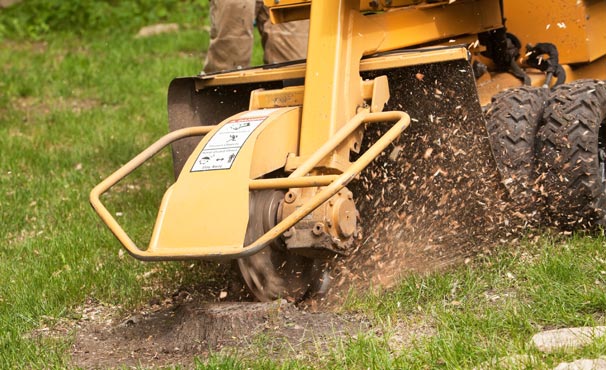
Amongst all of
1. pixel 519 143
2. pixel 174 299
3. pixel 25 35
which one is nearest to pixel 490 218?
pixel 519 143

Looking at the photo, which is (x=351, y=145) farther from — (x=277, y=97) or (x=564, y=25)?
(x=564, y=25)

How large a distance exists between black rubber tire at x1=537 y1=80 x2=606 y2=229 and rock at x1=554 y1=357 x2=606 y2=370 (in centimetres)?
139

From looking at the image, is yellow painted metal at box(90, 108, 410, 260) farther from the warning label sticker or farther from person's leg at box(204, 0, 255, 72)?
person's leg at box(204, 0, 255, 72)

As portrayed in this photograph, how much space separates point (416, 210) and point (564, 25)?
1717 millimetres

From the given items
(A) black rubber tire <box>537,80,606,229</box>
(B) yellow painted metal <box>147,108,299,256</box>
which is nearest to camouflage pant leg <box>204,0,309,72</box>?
(A) black rubber tire <box>537,80,606,229</box>

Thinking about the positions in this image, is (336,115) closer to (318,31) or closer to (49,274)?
(318,31)

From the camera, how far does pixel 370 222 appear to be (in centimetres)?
396

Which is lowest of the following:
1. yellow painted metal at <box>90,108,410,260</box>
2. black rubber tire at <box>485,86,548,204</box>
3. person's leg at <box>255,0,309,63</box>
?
black rubber tire at <box>485,86,548,204</box>

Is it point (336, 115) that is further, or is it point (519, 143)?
point (519, 143)

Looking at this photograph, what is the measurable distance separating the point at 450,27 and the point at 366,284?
1.28m

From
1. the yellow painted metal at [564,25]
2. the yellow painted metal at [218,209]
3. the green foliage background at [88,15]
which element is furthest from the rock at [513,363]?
the green foliage background at [88,15]

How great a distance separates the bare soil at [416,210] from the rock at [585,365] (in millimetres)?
909

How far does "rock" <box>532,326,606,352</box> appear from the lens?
295 centimetres

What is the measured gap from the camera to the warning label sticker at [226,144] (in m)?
3.43
